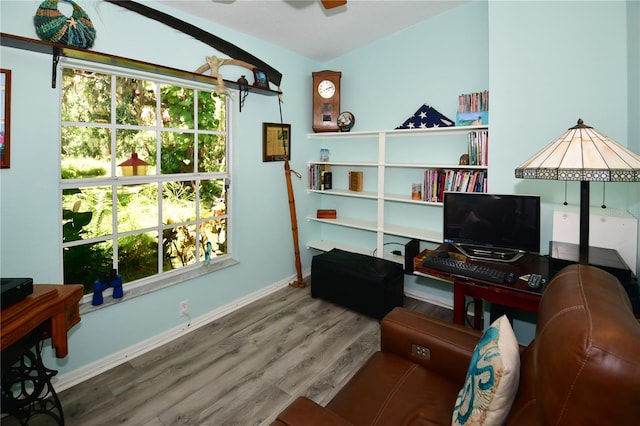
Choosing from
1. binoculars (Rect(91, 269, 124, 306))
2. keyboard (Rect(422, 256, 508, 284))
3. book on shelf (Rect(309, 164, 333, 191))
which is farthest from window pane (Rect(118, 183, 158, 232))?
keyboard (Rect(422, 256, 508, 284))

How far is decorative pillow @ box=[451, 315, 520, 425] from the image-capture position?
944 millimetres

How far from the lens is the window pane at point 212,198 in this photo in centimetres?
291

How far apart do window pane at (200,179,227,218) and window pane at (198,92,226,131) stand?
486 millimetres

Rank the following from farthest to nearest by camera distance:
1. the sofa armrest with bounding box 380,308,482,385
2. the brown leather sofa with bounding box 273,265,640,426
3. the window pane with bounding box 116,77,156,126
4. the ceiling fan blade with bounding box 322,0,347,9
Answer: the window pane with bounding box 116,77,156,126 < the ceiling fan blade with bounding box 322,0,347,9 < the sofa armrest with bounding box 380,308,482,385 < the brown leather sofa with bounding box 273,265,640,426

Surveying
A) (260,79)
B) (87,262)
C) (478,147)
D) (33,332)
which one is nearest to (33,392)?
(33,332)

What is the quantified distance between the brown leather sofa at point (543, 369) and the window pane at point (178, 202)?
1924 millimetres

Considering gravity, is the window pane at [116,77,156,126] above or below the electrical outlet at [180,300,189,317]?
above

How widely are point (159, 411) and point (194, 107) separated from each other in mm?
2203

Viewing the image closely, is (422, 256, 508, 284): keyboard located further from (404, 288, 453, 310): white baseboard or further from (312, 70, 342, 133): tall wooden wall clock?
(312, 70, 342, 133): tall wooden wall clock

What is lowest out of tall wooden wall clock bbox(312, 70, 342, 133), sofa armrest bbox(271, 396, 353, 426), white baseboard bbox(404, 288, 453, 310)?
white baseboard bbox(404, 288, 453, 310)

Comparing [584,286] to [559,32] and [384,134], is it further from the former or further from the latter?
[384,134]

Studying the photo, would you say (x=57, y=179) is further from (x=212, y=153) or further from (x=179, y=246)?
(x=212, y=153)

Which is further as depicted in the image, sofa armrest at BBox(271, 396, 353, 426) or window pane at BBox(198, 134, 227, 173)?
window pane at BBox(198, 134, 227, 173)

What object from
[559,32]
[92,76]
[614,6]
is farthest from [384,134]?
[92,76]
